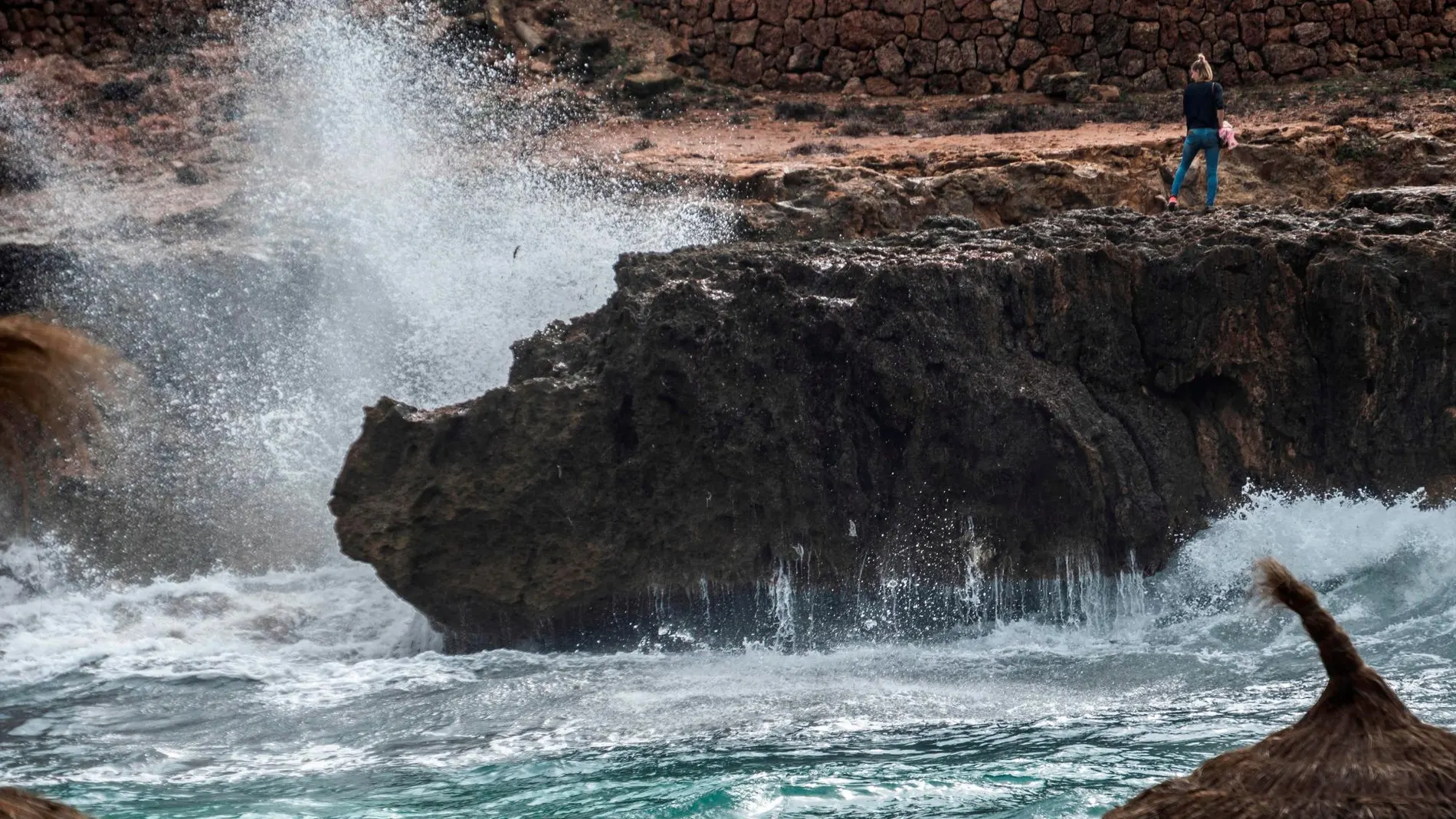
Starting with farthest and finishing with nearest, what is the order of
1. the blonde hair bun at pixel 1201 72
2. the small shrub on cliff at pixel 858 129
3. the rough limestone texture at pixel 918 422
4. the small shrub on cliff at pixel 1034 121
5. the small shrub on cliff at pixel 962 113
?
the small shrub on cliff at pixel 962 113 → the small shrub on cliff at pixel 858 129 → the small shrub on cliff at pixel 1034 121 → the blonde hair bun at pixel 1201 72 → the rough limestone texture at pixel 918 422

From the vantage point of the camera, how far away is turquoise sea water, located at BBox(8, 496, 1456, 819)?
18.0ft

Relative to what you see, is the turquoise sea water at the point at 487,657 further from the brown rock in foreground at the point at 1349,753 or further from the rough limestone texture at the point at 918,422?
the brown rock in foreground at the point at 1349,753

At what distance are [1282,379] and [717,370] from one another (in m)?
2.57

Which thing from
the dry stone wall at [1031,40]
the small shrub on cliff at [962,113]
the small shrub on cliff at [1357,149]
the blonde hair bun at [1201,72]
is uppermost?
the dry stone wall at [1031,40]

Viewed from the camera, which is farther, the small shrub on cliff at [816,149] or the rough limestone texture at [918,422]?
the small shrub on cliff at [816,149]

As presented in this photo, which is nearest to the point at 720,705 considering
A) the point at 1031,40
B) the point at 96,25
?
the point at 1031,40

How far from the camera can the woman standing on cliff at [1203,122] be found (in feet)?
34.3

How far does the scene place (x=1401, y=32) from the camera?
1455cm

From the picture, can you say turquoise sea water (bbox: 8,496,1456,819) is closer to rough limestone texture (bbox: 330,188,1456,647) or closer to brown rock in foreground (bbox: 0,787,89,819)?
rough limestone texture (bbox: 330,188,1456,647)

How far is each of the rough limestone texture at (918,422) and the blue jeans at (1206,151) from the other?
2734 mm

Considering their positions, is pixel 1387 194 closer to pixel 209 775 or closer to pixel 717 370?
pixel 717 370

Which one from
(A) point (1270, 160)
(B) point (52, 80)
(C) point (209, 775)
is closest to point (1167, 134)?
(A) point (1270, 160)

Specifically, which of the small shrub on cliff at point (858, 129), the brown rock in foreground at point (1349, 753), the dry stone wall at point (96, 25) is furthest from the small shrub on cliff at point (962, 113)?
the brown rock in foreground at point (1349, 753)

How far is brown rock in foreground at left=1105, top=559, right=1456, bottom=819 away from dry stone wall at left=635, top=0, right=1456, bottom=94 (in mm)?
13195
